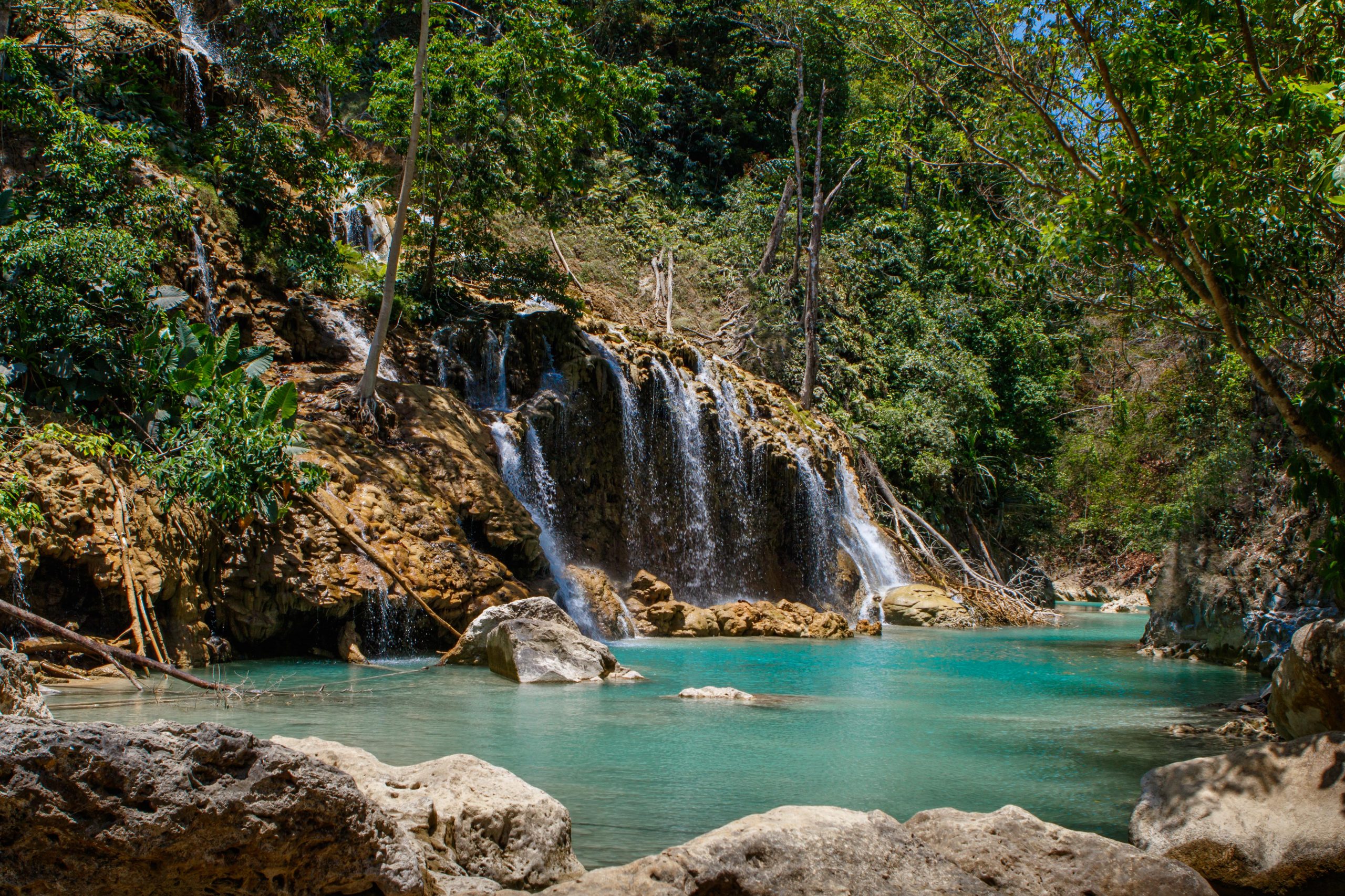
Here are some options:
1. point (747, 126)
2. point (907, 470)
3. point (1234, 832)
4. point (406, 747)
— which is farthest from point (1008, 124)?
point (747, 126)

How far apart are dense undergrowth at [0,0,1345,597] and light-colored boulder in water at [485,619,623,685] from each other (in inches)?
121

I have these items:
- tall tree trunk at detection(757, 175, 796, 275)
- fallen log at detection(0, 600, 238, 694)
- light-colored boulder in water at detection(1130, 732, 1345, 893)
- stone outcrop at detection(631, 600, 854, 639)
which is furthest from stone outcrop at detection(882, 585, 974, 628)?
fallen log at detection(0, 600, 238, 694)

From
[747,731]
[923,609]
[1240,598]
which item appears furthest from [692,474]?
[747,731]

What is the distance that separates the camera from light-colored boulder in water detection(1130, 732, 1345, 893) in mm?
4578

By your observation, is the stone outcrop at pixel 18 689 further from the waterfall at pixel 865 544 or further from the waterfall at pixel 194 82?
the waterfall at pixel 865 544

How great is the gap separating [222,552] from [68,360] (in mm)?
2586

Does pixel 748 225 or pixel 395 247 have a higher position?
pixel 748 225

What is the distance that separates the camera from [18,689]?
5.07m

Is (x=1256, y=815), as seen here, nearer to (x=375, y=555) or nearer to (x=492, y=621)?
(x=492, y=621)

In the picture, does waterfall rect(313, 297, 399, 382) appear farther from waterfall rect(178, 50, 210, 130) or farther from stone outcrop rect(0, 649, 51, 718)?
stone outcrop rect(0, 649, 51, 718)

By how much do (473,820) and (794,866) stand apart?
54.6 inches

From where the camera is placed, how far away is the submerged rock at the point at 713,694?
960 cm

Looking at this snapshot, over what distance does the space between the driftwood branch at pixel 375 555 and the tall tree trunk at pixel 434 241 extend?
27.0 feet

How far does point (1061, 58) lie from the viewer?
9500 millimetres
